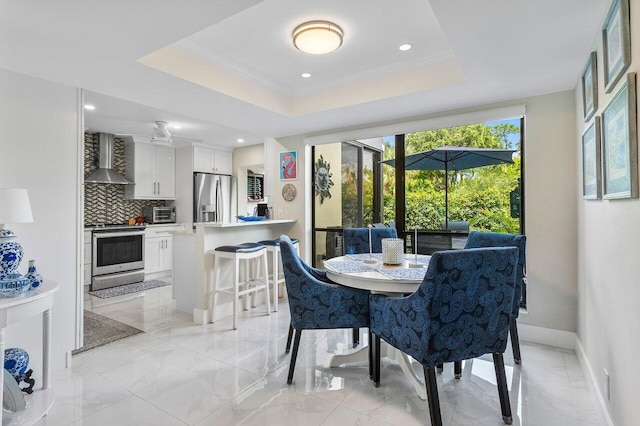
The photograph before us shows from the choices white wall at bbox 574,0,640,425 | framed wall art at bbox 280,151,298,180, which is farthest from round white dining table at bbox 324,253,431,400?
framed wall art at bbox 280,151,298,180

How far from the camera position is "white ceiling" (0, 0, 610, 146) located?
5.71 ft

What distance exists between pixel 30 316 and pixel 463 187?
3.80m

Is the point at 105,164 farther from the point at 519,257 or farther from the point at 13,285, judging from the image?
the point at 519,257

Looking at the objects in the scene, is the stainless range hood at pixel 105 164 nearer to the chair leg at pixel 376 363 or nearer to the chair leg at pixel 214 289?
the chair leg at pixel 214 289

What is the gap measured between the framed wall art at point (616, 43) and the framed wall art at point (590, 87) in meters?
0.29

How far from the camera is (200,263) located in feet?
11.4

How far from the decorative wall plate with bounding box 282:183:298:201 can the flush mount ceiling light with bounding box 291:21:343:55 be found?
A: 237cm

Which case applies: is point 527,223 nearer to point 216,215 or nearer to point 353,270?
point 353,270

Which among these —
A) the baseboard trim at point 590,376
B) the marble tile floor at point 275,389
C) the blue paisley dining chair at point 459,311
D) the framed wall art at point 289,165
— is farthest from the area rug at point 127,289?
the baseboard trim at point 590,376

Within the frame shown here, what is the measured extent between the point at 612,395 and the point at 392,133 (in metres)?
2.84

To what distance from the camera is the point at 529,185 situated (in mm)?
2990

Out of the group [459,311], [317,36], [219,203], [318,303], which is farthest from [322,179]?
[459,311]

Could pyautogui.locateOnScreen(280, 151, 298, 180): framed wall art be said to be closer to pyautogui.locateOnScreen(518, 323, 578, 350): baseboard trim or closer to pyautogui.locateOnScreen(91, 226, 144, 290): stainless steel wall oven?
pyautogui.locateOnScreen(91, 226, 144, 290): stainless steel wall oven

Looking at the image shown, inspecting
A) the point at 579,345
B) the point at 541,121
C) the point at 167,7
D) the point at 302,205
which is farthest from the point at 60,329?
the point at 541,121
